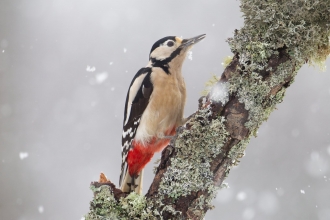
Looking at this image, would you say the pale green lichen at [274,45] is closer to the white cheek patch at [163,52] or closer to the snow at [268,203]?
the white cheek patch at [163,52]

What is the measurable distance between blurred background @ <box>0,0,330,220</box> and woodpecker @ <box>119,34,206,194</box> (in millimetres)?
4069

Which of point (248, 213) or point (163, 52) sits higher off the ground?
point (248, 213)

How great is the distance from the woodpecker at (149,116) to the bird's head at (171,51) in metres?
0.04

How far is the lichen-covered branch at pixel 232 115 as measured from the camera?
85.5 inches

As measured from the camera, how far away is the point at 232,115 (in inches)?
87.2

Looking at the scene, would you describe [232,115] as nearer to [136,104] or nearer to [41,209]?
[136,104]

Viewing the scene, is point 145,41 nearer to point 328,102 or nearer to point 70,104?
point 70,104

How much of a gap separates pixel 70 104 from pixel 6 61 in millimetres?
1473

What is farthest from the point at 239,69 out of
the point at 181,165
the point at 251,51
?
Answer: the point at 181,165

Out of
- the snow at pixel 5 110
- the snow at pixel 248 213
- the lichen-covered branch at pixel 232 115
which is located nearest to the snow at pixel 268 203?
the snow at pixel 248 213

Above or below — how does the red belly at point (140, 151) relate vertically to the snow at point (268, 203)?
below

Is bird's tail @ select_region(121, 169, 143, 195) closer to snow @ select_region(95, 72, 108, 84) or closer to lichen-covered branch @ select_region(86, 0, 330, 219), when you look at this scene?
lichen-covered branch @ select_region(86, 0, 330, 219)

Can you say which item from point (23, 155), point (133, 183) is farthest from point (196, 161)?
point (23, 155)

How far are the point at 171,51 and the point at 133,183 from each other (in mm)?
1052
